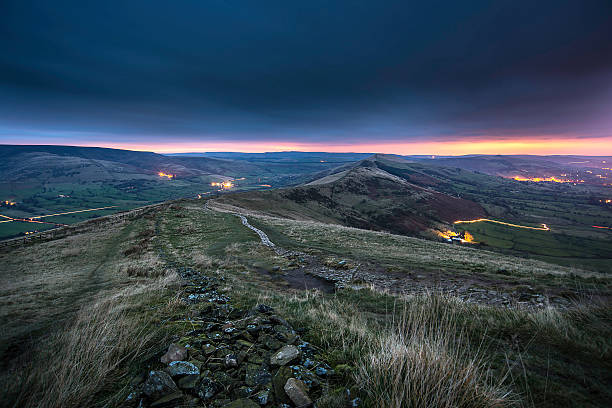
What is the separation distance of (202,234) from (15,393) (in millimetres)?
26813

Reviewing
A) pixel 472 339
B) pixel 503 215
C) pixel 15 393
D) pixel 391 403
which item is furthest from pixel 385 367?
pixel 503 215

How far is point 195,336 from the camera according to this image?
4.79 m

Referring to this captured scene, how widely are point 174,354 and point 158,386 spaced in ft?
2.36

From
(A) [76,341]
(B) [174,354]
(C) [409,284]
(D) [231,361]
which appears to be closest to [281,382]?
(D) [231,361]

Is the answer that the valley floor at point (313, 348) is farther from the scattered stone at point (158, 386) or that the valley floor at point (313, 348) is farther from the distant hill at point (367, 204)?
the distant hill at point (367, 204)

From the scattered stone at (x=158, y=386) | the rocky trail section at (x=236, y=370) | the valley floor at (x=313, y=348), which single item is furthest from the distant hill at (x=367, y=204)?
the scattered stone at (x=158, y=386)

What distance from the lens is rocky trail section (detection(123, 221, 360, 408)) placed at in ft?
10.2

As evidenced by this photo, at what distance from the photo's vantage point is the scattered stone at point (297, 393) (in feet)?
10.0

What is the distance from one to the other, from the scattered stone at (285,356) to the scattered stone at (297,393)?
622mm

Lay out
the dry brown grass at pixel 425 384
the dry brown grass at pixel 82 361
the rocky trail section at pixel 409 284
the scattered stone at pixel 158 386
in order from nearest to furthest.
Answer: the dry brown grass at pixel 425 384 < the dry brown grass at pixel 82 361 < the scattered stone at pixel 158 386 < the rocky trail section at pixel 409 284

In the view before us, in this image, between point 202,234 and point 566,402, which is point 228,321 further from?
point 202,234

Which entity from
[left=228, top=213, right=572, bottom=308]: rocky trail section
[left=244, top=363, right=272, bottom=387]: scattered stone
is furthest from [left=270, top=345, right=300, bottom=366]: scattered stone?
[left=228, top=213, right=572, bottom=308]: rocky trail section

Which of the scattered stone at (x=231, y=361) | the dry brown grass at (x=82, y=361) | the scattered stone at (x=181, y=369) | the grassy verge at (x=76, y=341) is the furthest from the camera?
the scattered stone at (x=231, y=361)

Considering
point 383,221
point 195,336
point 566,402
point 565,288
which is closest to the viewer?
point 566,402
